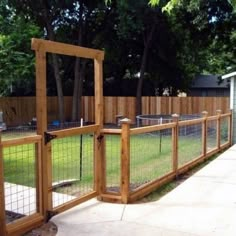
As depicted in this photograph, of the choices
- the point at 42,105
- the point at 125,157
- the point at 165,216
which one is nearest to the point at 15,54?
the point at 125,157

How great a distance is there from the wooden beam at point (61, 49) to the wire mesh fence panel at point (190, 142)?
483cm

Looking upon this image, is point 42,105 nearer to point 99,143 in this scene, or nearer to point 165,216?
point 99,143

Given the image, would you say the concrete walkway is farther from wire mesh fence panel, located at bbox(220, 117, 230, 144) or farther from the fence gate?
wire mesh fence panel, located at bbox(220, 117, 230, 144)

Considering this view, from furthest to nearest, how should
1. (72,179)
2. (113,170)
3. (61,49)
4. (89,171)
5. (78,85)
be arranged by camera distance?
(78,85) < (113,170) < (89,171) < (72,179) < (61,49)

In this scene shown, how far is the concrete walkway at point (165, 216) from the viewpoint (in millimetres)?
4463

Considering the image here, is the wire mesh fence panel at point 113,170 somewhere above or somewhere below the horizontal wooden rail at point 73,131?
below

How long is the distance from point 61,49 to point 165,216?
2.37 meters

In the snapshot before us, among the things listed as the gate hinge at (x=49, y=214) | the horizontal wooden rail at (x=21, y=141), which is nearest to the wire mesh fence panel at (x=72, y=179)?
the gate hinge at (x=49, y=214)

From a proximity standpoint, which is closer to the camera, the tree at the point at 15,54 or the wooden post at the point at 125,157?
the wooden post at the point at 125,157

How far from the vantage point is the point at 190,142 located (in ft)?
37.2

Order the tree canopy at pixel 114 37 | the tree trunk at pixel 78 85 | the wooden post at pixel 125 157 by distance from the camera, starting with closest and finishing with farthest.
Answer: the wooden post at pixel 125 157, the tree canopy at pixel 114 37, the tree trunk at pixel 78 85

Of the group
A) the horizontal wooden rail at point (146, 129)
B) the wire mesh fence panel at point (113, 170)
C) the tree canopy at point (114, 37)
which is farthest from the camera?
the tree canopy at point (114, 37)

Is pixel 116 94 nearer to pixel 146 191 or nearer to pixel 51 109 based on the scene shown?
pixel 51 109

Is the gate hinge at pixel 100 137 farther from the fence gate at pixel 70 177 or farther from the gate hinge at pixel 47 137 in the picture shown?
the gate hinge at pixel 47 137
